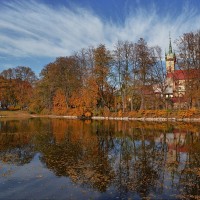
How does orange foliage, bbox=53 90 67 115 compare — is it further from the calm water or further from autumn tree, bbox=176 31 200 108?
the calm water

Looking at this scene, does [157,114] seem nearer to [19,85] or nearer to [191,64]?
[191,64]

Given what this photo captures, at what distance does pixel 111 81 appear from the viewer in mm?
53406

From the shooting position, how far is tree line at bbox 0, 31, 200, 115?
154ft

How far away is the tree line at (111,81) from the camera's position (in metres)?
47.0

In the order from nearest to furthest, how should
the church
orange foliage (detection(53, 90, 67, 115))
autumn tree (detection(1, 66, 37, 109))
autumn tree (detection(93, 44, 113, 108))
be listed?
1. the church
2. autumn tree (detection(93, 44, 113, 108))
3. orange foliage (detection(53, 90, 67, 115))
4. autumn tree (detection(1, 66, 37, 109))

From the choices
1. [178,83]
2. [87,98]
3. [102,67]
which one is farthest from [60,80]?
[178,83]

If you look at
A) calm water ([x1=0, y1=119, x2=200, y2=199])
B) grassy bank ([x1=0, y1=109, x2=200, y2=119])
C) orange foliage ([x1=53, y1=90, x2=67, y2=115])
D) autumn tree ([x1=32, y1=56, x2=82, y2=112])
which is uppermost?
autumn tree ([x1=32, y1=56, x2=82, y2=112])

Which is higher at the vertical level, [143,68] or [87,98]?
[143,68]

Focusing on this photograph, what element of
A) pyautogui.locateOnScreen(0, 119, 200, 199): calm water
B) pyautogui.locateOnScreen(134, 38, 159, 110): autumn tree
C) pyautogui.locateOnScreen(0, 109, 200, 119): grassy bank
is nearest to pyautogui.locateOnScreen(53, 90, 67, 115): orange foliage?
pyautogui.locateOnScreen(0, 109, 200, 119): grassy bank

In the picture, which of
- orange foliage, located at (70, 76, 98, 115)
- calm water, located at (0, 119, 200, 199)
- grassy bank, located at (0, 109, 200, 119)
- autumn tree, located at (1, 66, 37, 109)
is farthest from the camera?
autumn tree, located at (1, 66, 37, 109)

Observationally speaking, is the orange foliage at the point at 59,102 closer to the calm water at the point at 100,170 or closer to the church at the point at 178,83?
the church at the point at 178,83

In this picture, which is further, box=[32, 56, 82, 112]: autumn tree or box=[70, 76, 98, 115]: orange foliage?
box=[32, 56, 82, 112]: autumn tree

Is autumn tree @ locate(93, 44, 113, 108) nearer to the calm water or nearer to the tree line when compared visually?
the tree line

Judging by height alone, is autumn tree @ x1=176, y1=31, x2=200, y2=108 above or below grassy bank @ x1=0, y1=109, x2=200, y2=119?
above
